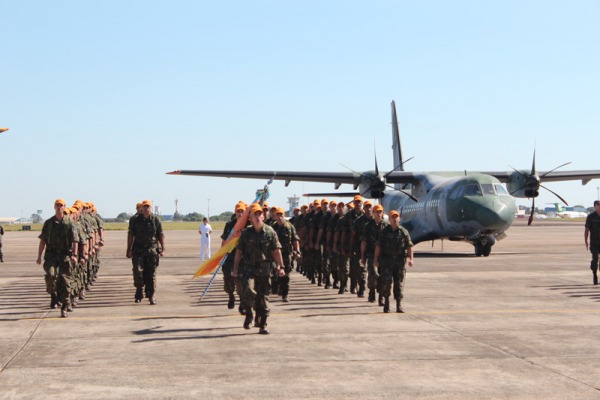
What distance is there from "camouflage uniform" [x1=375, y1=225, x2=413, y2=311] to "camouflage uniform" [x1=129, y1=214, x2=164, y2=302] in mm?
4213

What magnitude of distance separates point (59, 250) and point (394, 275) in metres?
5.54

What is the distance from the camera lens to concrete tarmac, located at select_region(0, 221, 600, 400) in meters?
7.46

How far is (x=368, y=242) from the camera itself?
49.2 feet

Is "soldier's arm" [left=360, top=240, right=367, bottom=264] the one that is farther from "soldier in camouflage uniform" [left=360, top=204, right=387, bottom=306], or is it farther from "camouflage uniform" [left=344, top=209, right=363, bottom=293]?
"camouflage uniform" [left=344, top=209, right=363, bottom=293]

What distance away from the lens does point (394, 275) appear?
1325cm

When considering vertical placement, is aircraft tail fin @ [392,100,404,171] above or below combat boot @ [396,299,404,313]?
above

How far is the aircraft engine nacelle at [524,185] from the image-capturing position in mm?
31641

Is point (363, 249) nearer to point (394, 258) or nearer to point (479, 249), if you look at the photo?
point (394, 258)

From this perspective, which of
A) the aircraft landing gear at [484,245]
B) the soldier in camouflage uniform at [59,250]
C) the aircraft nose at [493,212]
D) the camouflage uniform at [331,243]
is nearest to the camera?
the soldier in camouflage uniform at [59,250]

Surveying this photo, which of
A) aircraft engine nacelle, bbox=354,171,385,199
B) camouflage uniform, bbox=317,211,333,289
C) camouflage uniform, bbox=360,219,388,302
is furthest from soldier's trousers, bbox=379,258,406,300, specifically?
aircraft engine nacelle, bbox=354,171,385,199

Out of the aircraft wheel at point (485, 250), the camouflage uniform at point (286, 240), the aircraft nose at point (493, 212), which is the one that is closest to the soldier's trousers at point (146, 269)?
the camouflage uniform at point (286, 240)

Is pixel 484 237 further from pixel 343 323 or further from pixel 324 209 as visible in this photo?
pixel 343 323

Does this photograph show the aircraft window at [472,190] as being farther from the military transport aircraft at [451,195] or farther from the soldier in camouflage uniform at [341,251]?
the soldier in camouflage uniform at [341,251]

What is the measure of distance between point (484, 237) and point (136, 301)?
674 inches
